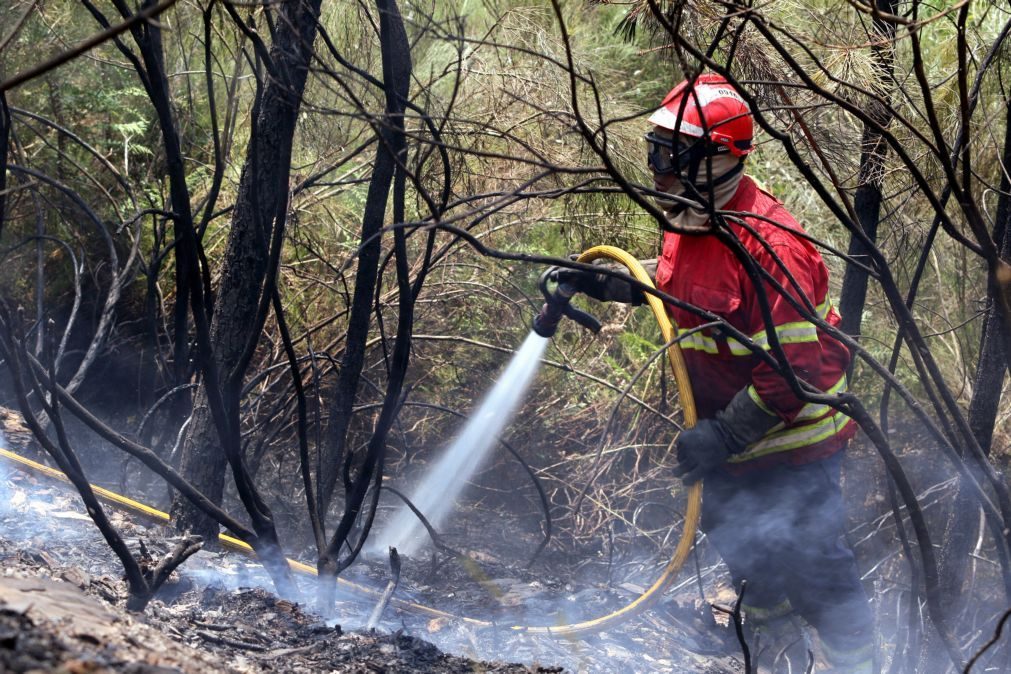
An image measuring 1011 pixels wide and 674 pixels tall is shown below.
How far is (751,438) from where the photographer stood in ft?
10.5

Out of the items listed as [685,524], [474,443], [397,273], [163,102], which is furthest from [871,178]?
[474,443]

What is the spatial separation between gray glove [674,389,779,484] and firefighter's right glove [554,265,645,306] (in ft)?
1.95

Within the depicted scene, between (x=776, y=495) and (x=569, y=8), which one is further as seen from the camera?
(x=569, y=8)

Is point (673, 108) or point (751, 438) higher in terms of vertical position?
point (673, 108)

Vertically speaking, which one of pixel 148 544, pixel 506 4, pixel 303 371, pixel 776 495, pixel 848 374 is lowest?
pixel 148 544

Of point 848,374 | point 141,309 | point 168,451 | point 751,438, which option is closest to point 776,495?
point 751,438

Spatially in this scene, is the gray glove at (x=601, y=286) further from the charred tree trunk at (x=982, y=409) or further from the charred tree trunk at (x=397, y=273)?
the charred tree trunk at (x=982, y=409)

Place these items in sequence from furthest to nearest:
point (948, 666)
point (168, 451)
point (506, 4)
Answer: point (506, 4), point (168, 451), point (948, 666)

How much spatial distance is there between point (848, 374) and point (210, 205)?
2.72 metres

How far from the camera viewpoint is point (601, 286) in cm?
372

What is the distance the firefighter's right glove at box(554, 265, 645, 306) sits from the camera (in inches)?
141

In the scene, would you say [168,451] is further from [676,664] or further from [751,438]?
[751,438]

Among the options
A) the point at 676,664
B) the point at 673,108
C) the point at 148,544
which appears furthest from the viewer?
the point at 676,664

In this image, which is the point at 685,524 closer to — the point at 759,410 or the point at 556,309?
the point at 759,410
